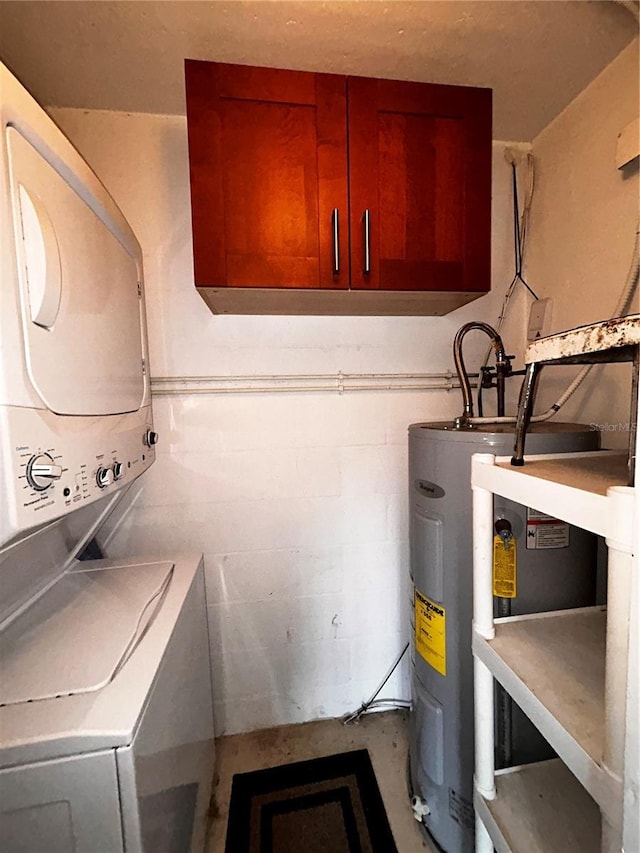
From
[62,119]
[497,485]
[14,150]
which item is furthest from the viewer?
[62,119]

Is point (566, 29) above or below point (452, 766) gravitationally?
above

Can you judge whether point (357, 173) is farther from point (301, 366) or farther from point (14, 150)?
point (14, 150)

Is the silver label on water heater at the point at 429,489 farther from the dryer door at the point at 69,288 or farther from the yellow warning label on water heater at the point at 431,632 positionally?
the dryer door at the point at 69,288

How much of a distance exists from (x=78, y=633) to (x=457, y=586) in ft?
3.15

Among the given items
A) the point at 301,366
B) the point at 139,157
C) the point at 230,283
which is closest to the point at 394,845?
the point at 301,366

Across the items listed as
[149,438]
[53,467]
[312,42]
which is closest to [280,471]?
[149,438]

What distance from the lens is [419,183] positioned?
1174 millimetres

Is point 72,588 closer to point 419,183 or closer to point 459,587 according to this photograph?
point 459,587

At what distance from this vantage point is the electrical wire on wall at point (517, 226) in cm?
158

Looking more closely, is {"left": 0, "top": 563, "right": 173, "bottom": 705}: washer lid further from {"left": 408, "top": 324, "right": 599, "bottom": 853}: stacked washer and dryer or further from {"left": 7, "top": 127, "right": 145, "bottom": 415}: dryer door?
{"left": 408, "top": 324, "right": 599, "bottom": 853}: stacked washer and dryer

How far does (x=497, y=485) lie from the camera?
755 millimetres

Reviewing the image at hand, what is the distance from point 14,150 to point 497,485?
1.01m

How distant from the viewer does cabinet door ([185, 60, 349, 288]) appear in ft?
3.52

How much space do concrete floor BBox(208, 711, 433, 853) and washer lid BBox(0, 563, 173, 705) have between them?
859 millimetres
